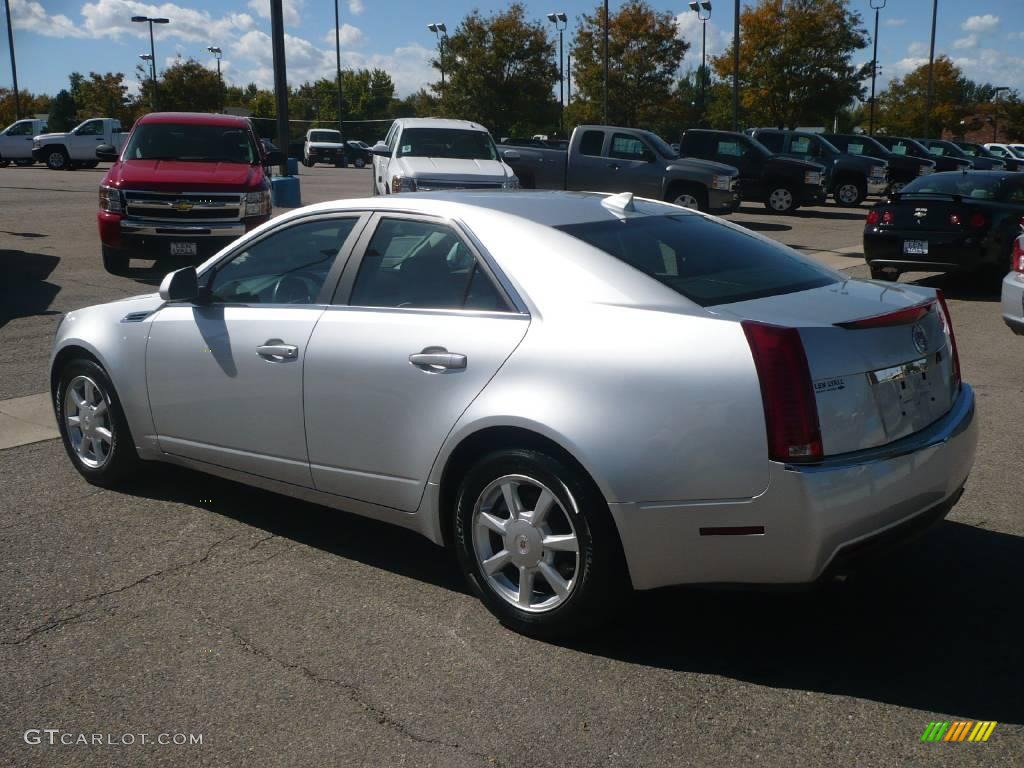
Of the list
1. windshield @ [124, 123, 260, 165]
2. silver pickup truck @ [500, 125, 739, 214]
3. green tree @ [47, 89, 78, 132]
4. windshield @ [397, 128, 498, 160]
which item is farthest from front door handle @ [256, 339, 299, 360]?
green tree @ [47, 89, 78, 132]

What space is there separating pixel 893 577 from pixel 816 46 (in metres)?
52.8

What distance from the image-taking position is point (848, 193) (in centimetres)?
2920

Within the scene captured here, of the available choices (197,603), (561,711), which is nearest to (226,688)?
(197,603)

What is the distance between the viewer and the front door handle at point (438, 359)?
3.97m

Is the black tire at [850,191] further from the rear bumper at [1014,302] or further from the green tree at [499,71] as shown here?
the green tree at [499,71]

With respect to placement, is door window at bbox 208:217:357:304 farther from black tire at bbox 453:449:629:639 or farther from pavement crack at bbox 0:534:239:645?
black tire at bbox 453:449:629:639

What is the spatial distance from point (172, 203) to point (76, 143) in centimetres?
3062

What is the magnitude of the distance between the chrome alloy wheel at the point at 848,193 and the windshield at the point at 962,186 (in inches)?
613

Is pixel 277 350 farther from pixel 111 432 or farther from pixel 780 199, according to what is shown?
pixel 780 199

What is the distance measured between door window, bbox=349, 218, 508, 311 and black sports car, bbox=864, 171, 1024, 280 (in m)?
10.2

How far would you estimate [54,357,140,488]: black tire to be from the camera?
543cm

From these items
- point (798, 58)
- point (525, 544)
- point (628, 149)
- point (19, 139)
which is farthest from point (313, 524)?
point (798, 58)

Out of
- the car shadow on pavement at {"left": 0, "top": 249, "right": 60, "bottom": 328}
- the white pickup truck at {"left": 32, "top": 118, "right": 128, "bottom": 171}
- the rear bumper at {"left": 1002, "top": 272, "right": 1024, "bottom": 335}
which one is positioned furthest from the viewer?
the white pickup truck at {"left": 32, "top": 118, "right": 128, "bottom": 171}

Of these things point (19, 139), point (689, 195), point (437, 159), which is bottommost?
point (689, 195)
